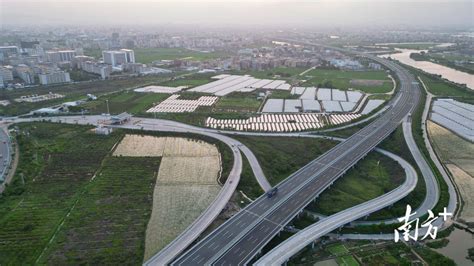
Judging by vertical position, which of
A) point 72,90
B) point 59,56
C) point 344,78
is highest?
point 59,56

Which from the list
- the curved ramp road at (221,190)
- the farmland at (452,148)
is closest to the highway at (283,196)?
the curved ramp road at (221,190)

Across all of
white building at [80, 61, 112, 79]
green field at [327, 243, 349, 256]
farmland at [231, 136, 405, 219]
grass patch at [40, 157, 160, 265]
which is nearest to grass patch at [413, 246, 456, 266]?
farmland at [231, 136, 405, 219]

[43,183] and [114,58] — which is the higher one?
[114,58]

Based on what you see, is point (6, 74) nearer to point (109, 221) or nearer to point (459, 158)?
point (109, 221)

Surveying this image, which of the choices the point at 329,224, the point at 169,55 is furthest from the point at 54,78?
the point at 329,224

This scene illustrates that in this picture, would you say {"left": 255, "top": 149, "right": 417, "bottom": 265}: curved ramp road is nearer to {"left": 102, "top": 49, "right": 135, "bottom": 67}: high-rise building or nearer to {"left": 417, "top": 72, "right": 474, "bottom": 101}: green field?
{"left": 417, "top": 72, "right": 474, "bottom": 101}: green field

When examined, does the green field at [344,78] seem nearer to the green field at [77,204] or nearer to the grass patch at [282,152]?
the grass patch at [282,152]

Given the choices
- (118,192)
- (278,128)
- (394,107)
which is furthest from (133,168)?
(394,107)
